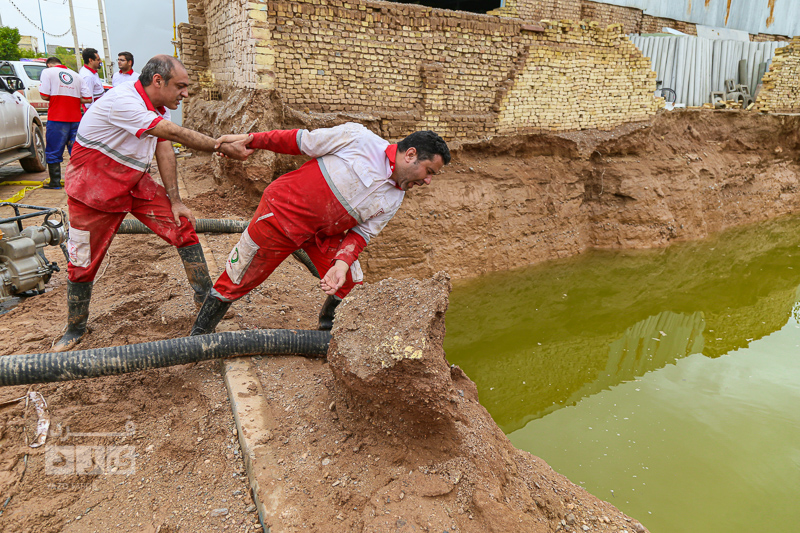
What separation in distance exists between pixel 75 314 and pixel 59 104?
5.74m

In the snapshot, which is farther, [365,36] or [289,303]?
[365,36]

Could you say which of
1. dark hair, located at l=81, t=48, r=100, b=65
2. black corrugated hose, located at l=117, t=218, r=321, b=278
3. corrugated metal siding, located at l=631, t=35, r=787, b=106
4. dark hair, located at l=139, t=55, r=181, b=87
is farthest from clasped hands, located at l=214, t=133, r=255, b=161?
corrugated metal siding, located at l=631, t=35, r=787, b=106

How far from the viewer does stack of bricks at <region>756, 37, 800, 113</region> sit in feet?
38.1

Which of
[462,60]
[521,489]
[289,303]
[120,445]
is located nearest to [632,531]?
[521,489]

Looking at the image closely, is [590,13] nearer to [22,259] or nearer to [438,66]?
[438,66]

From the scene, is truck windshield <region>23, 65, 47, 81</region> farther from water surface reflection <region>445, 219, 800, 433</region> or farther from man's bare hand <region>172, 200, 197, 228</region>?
man's bare hand <region>172, 200, 197, 228</region>

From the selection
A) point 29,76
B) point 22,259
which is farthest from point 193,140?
point 29,76

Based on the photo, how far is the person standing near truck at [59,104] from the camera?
6992 mm

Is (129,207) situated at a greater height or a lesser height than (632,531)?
greater

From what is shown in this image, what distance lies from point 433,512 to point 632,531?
1.10 meters

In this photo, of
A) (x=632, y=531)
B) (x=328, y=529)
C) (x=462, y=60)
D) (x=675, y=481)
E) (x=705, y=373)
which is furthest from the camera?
(x=462, y=60)

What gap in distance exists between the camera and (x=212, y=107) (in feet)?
26.9

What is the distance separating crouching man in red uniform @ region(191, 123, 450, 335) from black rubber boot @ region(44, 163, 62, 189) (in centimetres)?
616

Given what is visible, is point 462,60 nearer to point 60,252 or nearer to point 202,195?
point 202,195
